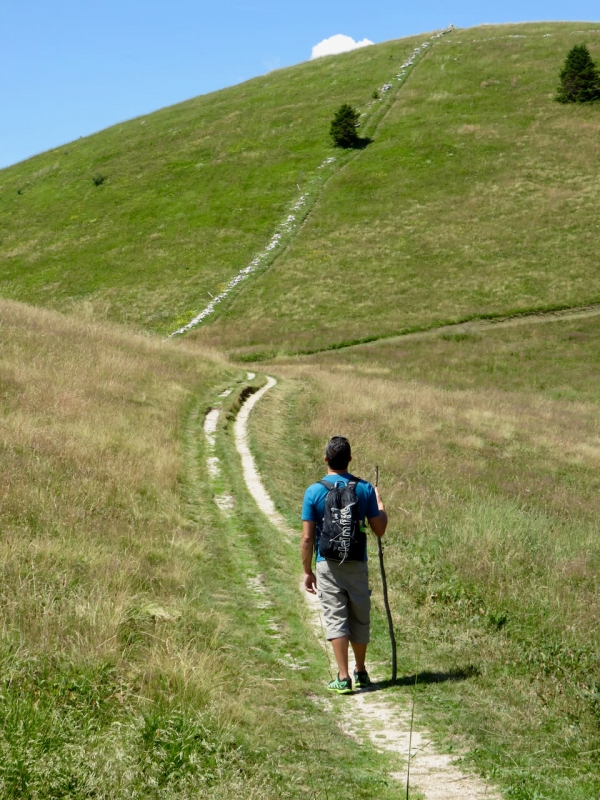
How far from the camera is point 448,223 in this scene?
197 ft

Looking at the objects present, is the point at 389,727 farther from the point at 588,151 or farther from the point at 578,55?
the point at 578,55

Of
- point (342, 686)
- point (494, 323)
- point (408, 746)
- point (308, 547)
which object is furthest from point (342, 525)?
point (494, 323)

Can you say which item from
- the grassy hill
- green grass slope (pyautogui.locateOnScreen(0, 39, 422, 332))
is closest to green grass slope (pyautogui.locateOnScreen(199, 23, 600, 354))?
the grassy hill

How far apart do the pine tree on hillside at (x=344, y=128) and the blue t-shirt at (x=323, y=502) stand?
7063 centimetres

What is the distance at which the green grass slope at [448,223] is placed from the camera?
4991 cm

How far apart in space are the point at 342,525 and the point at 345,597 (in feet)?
2.47

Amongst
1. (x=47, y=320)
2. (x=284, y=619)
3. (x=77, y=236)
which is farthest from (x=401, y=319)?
(x=284, y=619)

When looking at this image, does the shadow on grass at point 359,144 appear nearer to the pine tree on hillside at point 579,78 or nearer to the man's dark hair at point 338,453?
the pine tree on hillside at point 579,78

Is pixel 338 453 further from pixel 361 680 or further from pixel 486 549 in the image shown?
pixel 486 549

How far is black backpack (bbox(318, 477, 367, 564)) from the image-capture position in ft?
22.4

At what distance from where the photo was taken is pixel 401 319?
48.6 m

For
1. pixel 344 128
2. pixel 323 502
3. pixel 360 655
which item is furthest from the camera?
pixel 344 128

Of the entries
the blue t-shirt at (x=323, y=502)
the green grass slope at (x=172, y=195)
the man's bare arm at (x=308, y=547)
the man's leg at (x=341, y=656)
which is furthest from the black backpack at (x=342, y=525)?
the green grass slope at (x=172, y=195)

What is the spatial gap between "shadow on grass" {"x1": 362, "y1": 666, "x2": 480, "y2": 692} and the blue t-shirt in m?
1.24
